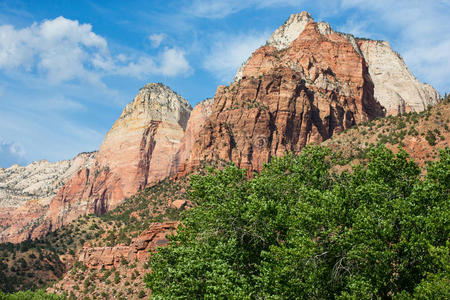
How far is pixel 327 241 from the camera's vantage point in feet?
72.6

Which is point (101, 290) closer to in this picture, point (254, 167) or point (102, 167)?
point (254, 167)

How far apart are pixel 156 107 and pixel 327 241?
455 feet

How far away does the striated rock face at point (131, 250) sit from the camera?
200ft

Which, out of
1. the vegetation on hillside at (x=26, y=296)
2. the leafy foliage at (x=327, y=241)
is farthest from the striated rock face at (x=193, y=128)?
the leafy foliage at (x=327, y=241)

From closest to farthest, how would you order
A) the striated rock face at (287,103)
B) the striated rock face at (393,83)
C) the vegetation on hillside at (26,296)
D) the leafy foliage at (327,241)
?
the leafy foliage at (327,241), the vegetation on hillside at (26,296), the striated rock face at (287,103), the striated rock face at (393,83)

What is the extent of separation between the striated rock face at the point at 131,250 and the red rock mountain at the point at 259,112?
27803 mm

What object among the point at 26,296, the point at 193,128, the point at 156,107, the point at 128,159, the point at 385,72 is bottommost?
the point at 26,296

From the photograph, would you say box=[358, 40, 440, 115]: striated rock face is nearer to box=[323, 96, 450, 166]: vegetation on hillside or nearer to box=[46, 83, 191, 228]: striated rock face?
box=[46, 83, 191, 228]: striated rock face

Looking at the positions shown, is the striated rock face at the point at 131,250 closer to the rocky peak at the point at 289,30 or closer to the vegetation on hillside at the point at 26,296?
the vegetation on hillside at the point at 26,296

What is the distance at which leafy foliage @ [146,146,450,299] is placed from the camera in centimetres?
2020

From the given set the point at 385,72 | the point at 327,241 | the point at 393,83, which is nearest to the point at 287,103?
the point at 393,83

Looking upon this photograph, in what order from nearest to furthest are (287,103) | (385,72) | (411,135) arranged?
(411,135) < (287,103) < (385,72)

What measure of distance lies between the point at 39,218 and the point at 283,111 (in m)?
111

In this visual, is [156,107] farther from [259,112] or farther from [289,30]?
[259,112]
